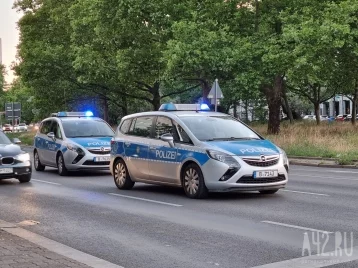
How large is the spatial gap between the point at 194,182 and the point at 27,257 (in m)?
5.65

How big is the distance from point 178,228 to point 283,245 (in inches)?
75.5

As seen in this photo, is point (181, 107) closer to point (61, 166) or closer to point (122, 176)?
point (122, 176)

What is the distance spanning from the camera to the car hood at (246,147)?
11.4 meters

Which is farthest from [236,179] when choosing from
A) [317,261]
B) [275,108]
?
[275,108]

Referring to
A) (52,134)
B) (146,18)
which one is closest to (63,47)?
(146,18)

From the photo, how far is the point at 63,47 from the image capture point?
46.4m

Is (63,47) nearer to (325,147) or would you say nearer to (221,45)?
(221,45)

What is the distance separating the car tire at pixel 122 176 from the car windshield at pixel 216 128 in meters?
2.16

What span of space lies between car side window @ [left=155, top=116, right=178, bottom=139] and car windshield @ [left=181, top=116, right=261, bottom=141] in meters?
0.31

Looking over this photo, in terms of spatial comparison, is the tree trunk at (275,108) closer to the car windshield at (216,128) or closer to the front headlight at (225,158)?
the car windshield at (216,128)

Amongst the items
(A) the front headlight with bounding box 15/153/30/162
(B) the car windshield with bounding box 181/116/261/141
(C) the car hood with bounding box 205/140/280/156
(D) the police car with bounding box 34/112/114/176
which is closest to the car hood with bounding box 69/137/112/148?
(D) the police car with bounding box 34/112/114/176

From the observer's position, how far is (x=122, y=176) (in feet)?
46.2

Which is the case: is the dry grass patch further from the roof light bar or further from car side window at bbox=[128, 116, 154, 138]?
car side window at bbox=[128, 116, 154, 138]

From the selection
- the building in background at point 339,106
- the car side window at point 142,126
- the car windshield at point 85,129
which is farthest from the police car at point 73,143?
the building in background at point 339,106
